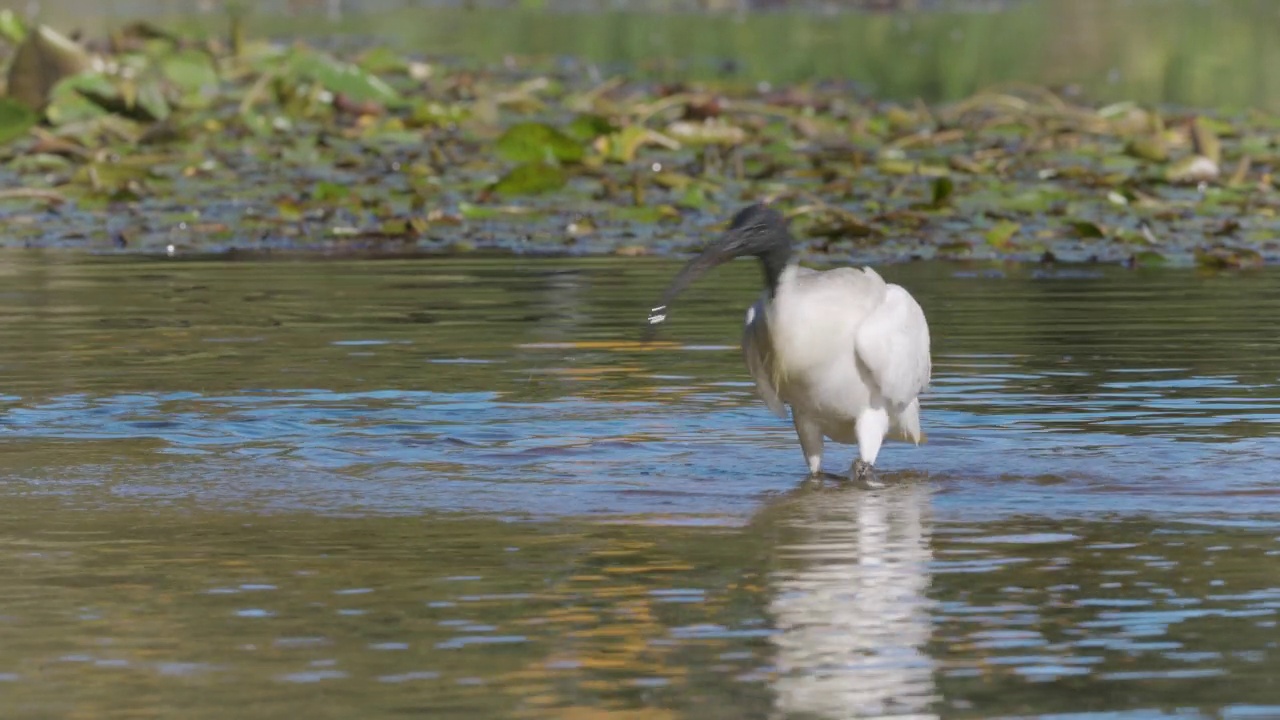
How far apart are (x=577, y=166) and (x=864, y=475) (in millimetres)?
9826

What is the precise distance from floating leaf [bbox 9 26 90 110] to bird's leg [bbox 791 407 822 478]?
12943mm

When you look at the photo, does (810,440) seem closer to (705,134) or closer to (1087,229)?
(1087,229)

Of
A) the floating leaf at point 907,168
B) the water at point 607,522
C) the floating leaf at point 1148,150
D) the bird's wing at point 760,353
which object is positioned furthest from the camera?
the floating leaf at point 1148,150

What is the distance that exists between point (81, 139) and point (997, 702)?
15.6m

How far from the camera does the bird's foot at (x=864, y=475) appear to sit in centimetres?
860

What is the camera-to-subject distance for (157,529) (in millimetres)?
7508

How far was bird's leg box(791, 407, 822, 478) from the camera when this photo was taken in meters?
8.68

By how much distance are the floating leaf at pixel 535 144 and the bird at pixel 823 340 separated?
9667 millimetres

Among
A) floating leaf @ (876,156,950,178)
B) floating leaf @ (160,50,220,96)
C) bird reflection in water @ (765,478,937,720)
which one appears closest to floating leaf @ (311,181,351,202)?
floating leaf @ (876,156,950,178)

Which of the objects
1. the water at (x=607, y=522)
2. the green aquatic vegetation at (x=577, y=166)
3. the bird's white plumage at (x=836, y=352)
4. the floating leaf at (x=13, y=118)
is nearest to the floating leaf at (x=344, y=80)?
the green aquatic vegetation at (x=577, y=166)

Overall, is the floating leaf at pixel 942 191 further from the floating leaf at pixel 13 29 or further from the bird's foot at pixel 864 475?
the floating leaf at pixel 13 29

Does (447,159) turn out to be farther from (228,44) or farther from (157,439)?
(157,439)

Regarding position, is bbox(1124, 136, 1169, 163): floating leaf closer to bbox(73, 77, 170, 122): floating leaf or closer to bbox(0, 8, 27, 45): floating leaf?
bbox(73, 77, 170, 122): floating leaf

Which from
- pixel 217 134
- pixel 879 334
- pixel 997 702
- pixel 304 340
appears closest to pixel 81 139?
pixel 217 134
